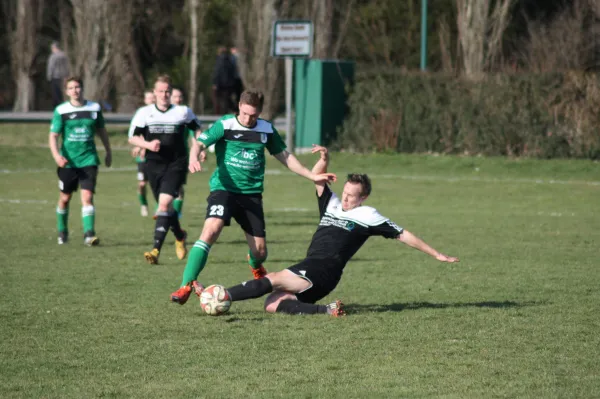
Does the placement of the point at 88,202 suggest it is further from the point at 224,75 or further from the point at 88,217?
the point at 224,75

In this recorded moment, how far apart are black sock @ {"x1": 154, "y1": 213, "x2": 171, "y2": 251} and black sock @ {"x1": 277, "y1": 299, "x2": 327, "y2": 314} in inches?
144

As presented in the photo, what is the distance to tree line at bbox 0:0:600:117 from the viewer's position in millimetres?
29328

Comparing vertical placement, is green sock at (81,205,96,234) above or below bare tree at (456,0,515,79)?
below

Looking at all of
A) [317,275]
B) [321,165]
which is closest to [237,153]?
[321,165]

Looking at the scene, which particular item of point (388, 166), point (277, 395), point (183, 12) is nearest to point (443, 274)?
point (277, 395)

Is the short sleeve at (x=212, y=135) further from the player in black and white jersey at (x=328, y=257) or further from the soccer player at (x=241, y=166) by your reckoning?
the player in black and white jersey at (x=328, y=257)

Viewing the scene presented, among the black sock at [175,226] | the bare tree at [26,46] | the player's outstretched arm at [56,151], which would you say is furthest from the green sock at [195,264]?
the bare tree at [26,46]

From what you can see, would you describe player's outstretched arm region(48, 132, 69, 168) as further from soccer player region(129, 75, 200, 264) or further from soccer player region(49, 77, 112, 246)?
soccer player region(129, 75, 200, 264)

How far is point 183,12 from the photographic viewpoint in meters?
49.1

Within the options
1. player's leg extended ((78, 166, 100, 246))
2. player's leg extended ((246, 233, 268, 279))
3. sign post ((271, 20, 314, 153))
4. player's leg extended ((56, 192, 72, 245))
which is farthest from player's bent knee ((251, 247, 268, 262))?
sign post ((271, 20, 314, 153))

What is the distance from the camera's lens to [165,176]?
1270 centimetres

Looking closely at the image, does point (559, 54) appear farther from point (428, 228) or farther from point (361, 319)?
point (361, 319)

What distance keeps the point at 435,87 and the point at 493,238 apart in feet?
41.7

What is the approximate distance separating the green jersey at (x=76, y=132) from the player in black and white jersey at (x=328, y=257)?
5.67 meters
